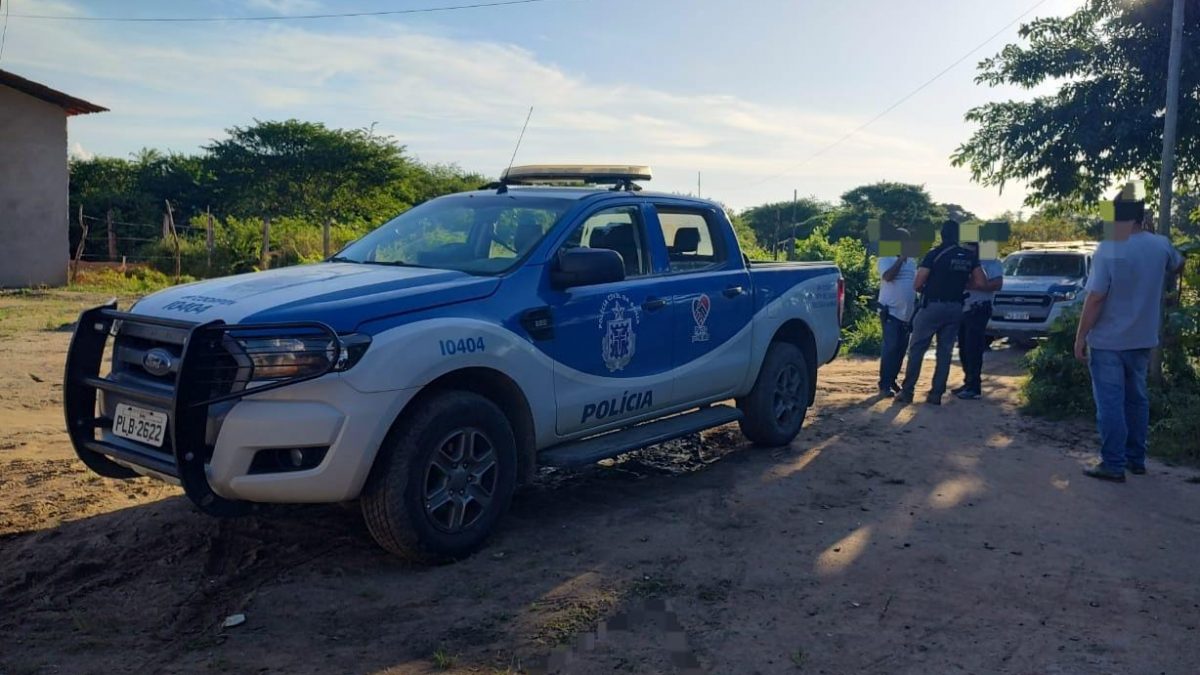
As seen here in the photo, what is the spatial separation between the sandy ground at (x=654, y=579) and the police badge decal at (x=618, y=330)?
2.86 feet

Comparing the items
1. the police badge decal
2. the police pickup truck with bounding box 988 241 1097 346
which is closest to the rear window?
the police badge decal

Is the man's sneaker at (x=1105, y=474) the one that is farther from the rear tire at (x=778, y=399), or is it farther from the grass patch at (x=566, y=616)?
the grass patch at (x=566, y=616)

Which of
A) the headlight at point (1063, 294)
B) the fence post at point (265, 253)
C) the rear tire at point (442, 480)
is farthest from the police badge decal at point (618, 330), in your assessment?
the fence post at point (265, 253)

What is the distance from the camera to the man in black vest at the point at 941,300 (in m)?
8.82

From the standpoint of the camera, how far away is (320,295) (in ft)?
14.4

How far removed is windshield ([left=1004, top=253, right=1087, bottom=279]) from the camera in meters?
14.7

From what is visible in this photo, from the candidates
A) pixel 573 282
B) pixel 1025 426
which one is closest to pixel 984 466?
pixel 1025 426

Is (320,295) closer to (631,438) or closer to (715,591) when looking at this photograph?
(631,438)

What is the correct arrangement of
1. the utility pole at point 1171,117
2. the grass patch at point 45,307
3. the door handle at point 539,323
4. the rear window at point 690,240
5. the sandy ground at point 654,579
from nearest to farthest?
the sandy ground at point 654,579 → the door handle at point 539,323 → the rear window at point 690,240 → the utility pole at point 1171,117 → the grass patch at point 45,307

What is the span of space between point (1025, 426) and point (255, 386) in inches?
260

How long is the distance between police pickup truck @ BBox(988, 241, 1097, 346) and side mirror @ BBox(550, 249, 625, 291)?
34.1ft

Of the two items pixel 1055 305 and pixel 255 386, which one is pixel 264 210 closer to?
pixel 1055 305

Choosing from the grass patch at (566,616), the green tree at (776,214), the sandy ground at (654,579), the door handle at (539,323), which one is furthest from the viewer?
the green tree at (776,214)

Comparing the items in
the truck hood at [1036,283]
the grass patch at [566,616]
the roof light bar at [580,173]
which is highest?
the roof light bar at [580,173]
